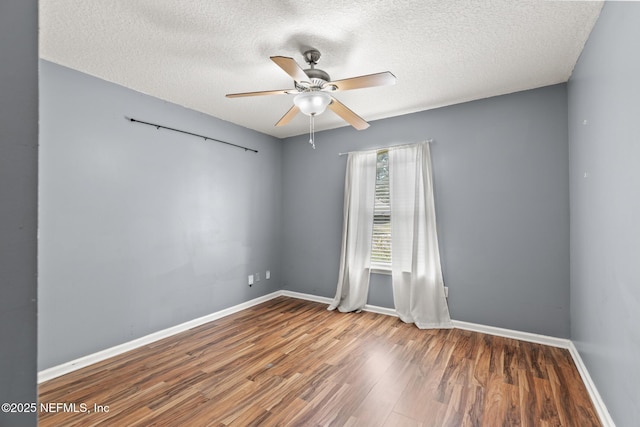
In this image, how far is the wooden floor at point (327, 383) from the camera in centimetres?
192

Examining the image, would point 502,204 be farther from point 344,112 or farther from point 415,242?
point 344,112

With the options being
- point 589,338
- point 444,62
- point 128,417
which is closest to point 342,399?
point 128,417

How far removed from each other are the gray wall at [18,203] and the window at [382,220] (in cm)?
368

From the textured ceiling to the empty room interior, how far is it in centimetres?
2

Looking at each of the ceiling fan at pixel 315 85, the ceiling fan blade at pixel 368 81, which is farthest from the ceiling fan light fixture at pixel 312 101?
the ceiling fan blade at pixel 368 81

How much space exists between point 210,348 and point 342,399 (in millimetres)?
1468

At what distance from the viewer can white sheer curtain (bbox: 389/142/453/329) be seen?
347 cm

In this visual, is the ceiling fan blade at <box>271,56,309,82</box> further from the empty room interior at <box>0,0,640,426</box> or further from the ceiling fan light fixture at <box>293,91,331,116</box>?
the ceiling fan light fixture at <box>293,91,331,116</box>

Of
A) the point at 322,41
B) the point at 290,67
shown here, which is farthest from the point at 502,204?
the point at 290,67

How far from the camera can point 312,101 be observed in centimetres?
232

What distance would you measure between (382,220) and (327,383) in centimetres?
223

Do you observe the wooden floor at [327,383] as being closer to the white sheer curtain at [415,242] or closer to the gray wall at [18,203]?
the white sheer curtain at [415,242]

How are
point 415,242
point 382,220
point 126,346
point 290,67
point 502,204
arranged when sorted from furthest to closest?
1. point 382,220
2. point 415,242
3. point 502,204
4. point 126,346
5. point 290,67

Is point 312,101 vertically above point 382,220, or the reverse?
point 312,101
